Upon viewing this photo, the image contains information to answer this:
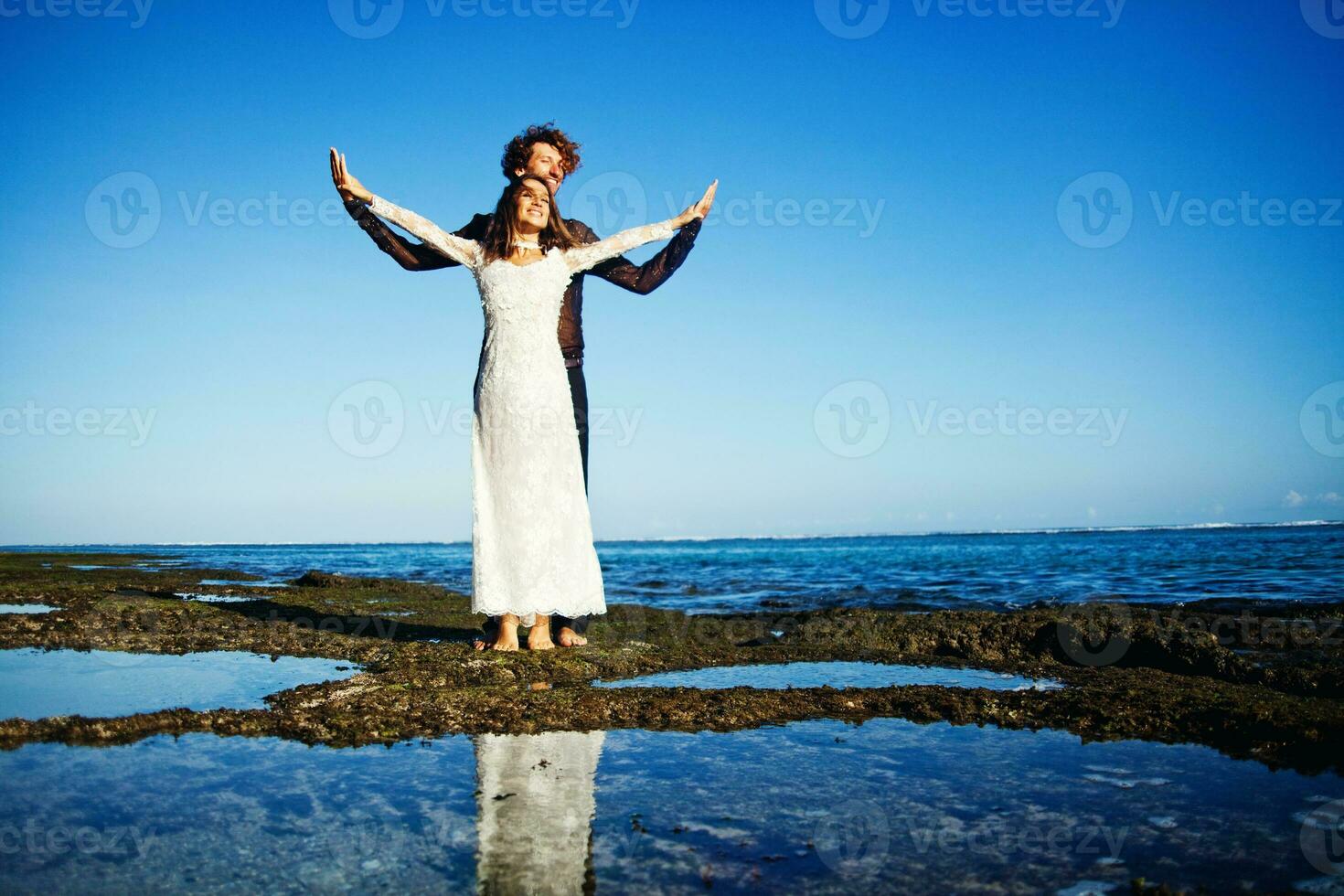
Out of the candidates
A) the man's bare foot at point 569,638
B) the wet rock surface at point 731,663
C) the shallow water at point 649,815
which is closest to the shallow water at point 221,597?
the wet rock surface at point 731,663

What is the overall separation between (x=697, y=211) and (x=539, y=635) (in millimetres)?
2935

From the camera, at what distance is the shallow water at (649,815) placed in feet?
5.70

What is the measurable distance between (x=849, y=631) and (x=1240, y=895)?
192 inches

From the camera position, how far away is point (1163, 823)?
204 cm

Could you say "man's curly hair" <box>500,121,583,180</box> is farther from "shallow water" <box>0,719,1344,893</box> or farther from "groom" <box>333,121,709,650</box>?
"shallow water" <box>0,719,1344,893</box>

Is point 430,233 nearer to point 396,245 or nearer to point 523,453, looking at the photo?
point 396,245

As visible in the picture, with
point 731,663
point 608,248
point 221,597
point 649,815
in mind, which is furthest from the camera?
point 221,597

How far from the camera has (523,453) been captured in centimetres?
512

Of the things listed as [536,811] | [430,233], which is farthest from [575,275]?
[536,811]

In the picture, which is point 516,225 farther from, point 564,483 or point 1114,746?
point 1114,746

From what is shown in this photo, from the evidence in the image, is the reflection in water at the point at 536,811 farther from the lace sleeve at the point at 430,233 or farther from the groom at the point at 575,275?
the lace sleeve at the point at 430,233

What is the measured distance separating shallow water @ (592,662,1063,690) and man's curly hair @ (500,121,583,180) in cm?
335

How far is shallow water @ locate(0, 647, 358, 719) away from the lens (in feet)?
11.1

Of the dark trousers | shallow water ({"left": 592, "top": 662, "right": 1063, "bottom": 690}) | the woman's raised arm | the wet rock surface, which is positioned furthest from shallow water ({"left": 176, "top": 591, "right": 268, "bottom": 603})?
shallow water ({"left": 592, "top": 662, "right": 1063, "bottom": 690})
